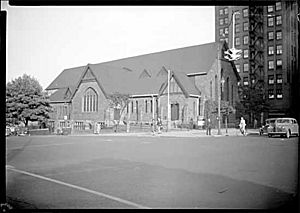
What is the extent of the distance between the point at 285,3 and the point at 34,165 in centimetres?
322

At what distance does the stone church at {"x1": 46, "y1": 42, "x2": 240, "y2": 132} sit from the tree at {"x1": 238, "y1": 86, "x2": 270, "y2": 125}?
3.8 inches

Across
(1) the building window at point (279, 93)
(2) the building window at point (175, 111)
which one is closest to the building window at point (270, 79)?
(1) the building window at point (279, 93)

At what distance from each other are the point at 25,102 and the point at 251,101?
2.65m

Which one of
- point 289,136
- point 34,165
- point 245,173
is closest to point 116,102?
point 34,165

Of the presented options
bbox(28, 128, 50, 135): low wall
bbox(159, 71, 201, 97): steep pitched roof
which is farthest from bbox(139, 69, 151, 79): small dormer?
bbox(28, 128, 50, 135): low wall

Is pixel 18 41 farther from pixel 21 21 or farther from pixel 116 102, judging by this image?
pixel 116 102

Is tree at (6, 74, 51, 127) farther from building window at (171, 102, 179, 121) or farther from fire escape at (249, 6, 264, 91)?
fire escape at (249, 6, 264, 91)

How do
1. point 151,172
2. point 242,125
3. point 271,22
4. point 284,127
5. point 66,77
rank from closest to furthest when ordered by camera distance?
point 151,172 → point 284,127 → point 271,22 → point 242,125 → point 66,77

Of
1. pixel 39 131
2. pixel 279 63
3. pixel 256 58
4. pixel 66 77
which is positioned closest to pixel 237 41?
pixel 256 58

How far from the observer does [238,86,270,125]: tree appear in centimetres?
362

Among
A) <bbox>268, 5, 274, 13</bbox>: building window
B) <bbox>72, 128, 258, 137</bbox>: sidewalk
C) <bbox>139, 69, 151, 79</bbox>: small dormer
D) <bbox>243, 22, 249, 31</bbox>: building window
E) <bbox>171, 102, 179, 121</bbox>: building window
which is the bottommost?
<bbox>72, 128, 258, 137</bbox>: sidewalk

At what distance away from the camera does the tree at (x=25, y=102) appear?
345cm

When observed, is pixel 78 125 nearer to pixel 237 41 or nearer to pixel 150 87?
pixel 150 87

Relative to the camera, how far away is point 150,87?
378cm
